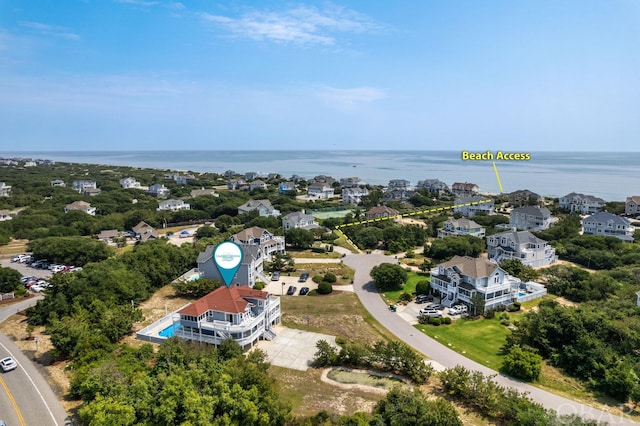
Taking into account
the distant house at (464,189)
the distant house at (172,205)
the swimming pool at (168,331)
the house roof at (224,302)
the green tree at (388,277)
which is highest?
the distant house at (464,189)

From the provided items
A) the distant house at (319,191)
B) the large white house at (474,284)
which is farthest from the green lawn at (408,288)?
the distant house at (319,191)

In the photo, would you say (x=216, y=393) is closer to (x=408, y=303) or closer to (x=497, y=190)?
(x=408, y=303)

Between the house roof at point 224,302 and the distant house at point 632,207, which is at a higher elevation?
the distant house at point 632,207

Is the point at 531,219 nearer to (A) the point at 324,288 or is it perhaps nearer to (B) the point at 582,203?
(B) the point at 582,203

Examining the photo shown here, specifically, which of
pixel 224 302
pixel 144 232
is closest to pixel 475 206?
pixel 144 232

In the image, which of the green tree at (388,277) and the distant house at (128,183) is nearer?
the green tree at (388,277)

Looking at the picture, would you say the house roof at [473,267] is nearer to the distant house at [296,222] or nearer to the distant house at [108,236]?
the distant house at [296,222]

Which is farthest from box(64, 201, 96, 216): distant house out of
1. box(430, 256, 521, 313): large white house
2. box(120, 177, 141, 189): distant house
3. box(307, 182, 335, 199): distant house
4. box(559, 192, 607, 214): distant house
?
box(559, 192, 607, 214): distant house
